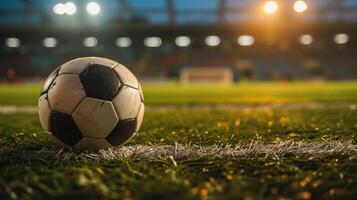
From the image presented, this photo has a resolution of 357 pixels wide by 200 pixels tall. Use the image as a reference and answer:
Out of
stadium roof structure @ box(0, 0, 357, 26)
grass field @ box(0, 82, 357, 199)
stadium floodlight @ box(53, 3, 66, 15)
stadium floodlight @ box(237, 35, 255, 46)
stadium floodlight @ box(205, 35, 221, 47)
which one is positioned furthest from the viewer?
stadium floodlight @ box(237, 35, 255, 46)

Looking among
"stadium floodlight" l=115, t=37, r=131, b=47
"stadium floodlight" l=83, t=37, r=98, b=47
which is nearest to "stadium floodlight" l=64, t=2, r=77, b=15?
"stadium floodlight" l=83, t=37, r=98, b=47

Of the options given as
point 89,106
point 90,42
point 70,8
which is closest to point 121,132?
point 89,106

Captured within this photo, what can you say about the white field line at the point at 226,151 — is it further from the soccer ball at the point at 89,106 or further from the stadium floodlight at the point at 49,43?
the stadium floodlight at the point at 49,43

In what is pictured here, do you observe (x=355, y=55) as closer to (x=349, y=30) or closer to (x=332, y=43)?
(x=332, y=43)

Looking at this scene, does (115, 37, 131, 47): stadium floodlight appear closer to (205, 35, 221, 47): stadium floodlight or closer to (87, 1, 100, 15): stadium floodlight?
(87, 1, 100, 15): stadium floodlight

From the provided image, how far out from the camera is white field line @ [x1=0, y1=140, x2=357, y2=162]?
1860mm

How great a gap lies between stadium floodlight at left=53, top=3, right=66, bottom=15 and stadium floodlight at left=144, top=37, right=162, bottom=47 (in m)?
7.51

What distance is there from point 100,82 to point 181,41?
98.8 feet

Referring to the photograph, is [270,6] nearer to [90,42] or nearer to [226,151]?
[90,42]

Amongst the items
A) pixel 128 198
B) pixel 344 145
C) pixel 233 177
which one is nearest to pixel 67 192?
pixel 128 198

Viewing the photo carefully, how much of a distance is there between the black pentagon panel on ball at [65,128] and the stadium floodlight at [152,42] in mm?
29547

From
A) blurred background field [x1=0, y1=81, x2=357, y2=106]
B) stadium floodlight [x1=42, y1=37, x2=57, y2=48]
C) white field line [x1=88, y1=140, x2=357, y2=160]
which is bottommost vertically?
stadium floodlight [x1=42, y1=37, x2=57, y2=48]

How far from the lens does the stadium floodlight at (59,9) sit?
29567mm

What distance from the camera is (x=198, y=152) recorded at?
6.39 feet
